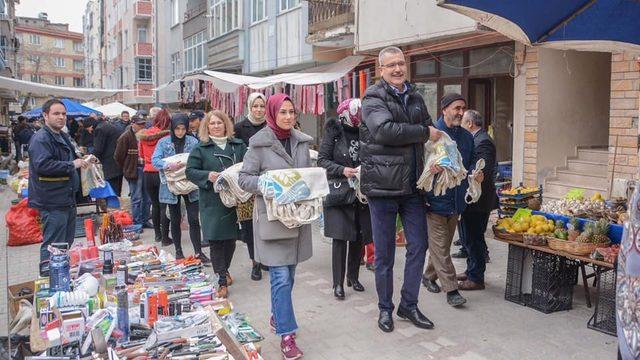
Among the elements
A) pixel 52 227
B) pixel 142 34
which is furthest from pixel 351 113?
pixel 142 34

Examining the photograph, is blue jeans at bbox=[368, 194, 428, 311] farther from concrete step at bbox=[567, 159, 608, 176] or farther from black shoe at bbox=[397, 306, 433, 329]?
concrete step at bbox=[567, 159, 608, 176]

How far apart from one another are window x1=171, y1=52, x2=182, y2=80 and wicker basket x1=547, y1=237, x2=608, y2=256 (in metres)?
30.8

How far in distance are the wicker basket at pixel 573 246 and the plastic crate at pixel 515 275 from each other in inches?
17.1

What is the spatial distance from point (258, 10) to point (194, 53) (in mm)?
10628

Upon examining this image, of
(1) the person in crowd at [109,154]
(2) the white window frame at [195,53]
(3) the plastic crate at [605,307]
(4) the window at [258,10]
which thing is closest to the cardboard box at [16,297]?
(3) the plastic crate at [605,307]

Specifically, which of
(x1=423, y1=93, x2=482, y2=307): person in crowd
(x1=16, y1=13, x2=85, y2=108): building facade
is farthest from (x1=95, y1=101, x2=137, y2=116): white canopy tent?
(x1=16, y1=13, x2=85, y2=108): building facade

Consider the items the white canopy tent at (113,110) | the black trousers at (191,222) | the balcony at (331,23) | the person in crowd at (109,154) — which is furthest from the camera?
the white canopy tent at (113,110)

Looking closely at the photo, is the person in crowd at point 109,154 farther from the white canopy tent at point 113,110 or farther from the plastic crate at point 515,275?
the white canopy tent at point 113,110

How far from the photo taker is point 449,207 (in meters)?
4.96

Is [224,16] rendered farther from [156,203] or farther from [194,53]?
[156,203]

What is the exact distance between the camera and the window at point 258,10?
18594mm

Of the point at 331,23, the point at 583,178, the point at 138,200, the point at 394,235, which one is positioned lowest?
the point at 138,200

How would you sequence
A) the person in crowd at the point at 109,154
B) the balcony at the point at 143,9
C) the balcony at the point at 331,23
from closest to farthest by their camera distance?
1. the person in crowd at the point at 109,154
2. the balcony at the point at 331,23
3. the balcony at the point at 143,9

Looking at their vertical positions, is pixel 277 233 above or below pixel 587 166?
below
